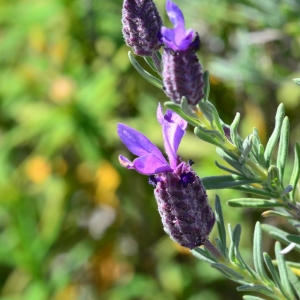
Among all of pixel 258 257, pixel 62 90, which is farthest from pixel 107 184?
pixel 258 257

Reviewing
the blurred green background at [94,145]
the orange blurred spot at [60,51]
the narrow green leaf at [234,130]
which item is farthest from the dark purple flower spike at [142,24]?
the orange blurred spot at [60,51]

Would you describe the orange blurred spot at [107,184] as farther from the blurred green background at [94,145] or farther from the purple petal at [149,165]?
the purple petal at [149,165]

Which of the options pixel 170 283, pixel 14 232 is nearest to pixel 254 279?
pixel 170 283

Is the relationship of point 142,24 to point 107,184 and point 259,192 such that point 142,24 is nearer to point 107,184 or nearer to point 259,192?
point 259,192

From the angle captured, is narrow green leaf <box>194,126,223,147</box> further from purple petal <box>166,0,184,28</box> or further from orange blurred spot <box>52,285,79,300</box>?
orange blurred spot <box>52,285,79,300</box>

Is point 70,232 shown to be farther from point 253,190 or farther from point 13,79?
point 253,190

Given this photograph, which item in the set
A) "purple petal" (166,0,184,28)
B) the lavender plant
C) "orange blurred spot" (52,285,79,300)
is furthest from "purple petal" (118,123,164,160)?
"orange blurred spot" (52,285,79,300)
